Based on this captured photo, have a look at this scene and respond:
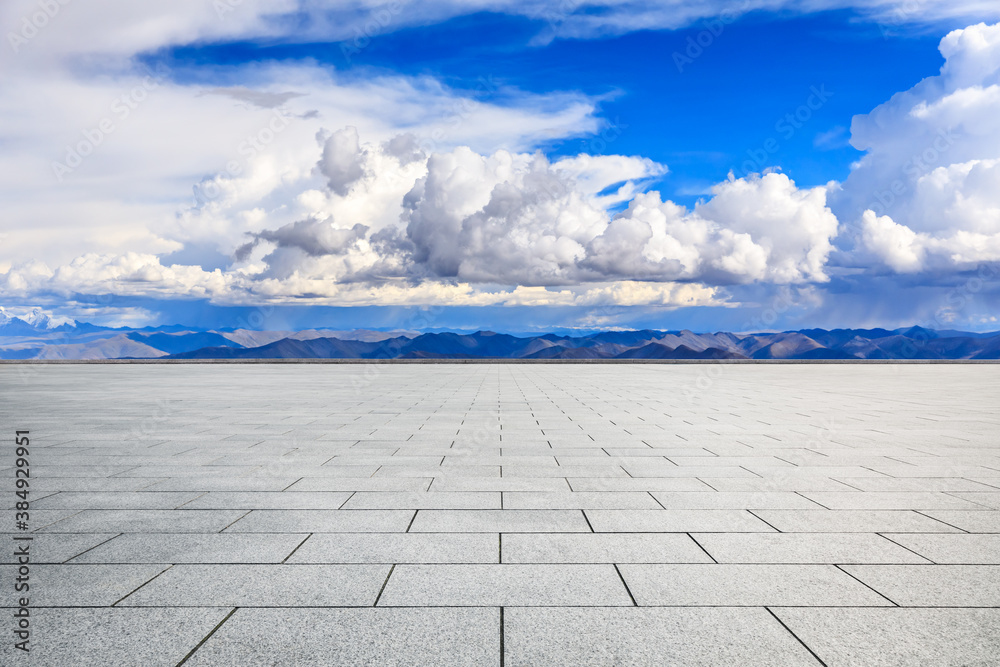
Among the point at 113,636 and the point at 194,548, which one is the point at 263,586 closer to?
the point at 113,636

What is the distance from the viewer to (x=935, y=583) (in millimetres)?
5051

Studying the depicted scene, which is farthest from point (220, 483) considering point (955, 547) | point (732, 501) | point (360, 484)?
point (955, 547)

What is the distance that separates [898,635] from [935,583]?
4.13 ft

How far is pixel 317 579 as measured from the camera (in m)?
5.09

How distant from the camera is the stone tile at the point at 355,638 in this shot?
383cm

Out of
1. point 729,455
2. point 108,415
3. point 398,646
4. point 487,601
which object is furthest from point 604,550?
point 108,415

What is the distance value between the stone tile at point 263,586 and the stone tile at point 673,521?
2577 mm

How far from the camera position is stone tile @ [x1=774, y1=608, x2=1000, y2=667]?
3.87m

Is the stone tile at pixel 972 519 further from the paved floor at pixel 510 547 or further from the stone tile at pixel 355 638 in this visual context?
the stone tile at pixel 355 638

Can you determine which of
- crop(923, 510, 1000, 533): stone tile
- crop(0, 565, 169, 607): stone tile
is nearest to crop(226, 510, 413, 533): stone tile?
crop(0, 565, 169, 607): stone tile

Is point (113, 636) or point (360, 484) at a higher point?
point (360, 484)

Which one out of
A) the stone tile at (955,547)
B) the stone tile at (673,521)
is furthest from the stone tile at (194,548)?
the stone tile at (955,547)

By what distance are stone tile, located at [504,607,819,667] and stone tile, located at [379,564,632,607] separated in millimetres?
194

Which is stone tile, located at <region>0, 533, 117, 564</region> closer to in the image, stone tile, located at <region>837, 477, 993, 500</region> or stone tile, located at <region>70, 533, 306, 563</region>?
stone tile, located at <region>70, 533, 306, 563</region>
